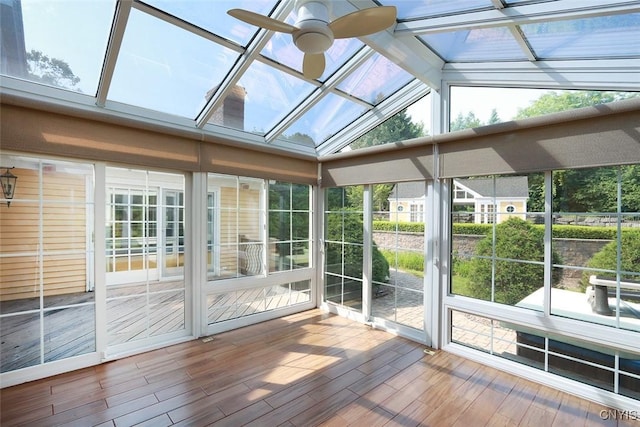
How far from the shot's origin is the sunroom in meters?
2.34

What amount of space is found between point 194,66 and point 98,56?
28.1 inches

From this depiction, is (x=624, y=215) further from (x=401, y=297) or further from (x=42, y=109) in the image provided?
(x=42, y=109)

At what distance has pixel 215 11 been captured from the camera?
2.26m

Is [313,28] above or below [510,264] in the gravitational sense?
above

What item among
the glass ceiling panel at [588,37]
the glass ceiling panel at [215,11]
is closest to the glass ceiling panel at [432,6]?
the glass ceiling panel at [588,37]

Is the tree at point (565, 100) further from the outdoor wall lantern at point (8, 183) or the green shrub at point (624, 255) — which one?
the outdoor wall lantern at point (8, 183)

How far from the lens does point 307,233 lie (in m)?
4.77

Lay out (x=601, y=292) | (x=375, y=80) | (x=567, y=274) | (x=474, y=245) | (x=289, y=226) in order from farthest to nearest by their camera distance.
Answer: (x=289, y=226) → (x=375, y=80) → (x=474, y=245) → (x=567, y=274) → (x=601, y=292)

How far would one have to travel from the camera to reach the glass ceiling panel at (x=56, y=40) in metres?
2.07

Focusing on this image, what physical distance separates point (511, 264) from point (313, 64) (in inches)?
102

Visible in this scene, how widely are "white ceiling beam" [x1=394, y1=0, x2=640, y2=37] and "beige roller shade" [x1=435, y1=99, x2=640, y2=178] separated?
724 millimetres

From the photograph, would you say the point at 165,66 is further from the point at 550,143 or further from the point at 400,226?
the point at 550,143

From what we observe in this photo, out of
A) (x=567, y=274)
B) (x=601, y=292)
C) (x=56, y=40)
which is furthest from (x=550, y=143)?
(x=56, y=40)

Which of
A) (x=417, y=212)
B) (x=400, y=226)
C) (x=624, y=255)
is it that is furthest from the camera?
(x=400, y=226)
